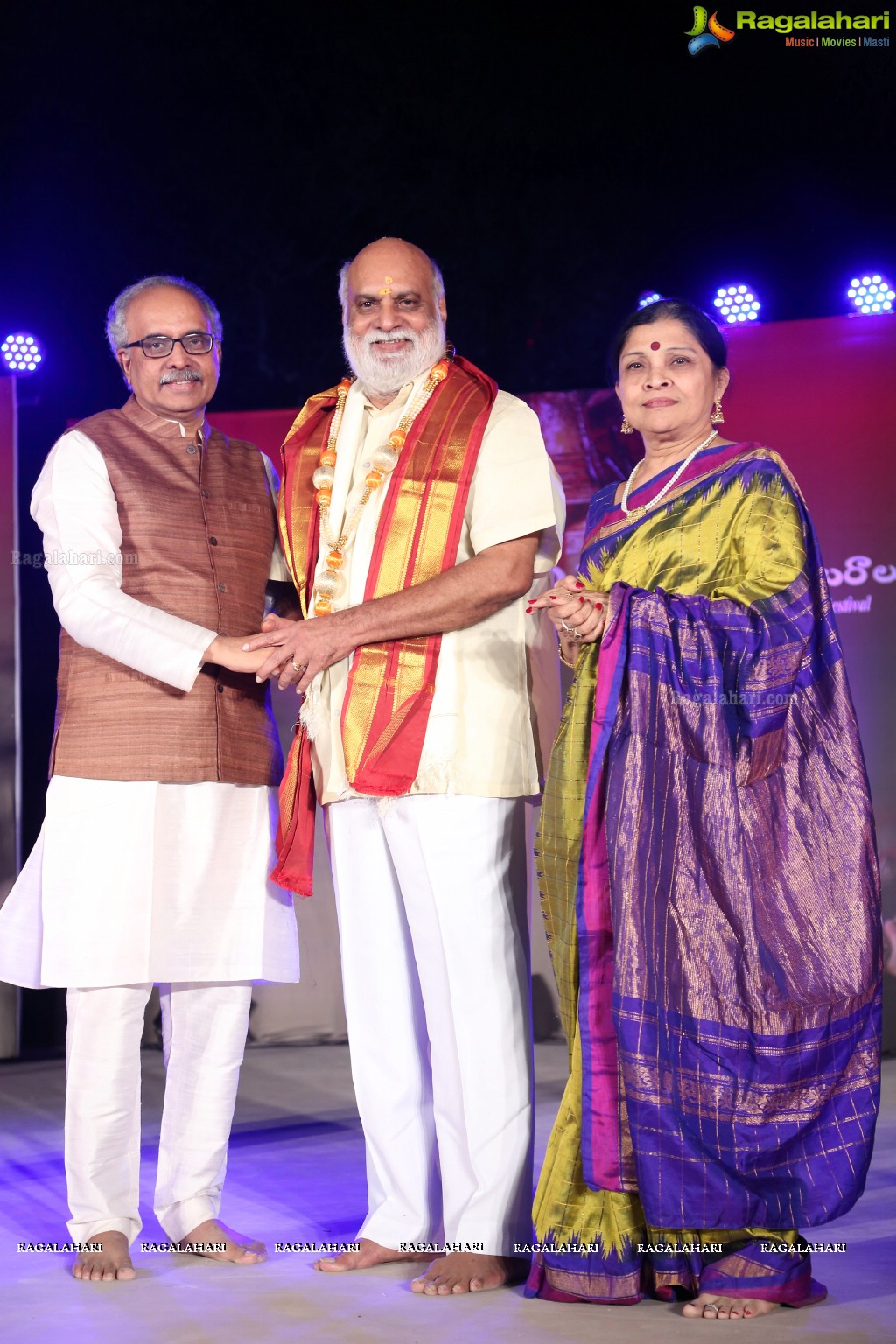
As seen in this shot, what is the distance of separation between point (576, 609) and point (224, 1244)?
4.80 ft

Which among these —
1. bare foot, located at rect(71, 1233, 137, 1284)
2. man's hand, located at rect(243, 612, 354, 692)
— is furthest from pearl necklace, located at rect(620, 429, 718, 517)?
bare foot, located at rect(71, 1233, 137, 1284)

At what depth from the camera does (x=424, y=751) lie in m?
2.80

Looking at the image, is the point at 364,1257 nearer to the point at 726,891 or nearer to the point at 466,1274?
the point at 466,1274

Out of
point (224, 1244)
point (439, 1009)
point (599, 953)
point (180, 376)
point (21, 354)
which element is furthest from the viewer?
point (21, 354)

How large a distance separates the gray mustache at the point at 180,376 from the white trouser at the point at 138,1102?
129 cm

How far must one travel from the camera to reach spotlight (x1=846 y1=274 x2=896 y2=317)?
5418 millimetres

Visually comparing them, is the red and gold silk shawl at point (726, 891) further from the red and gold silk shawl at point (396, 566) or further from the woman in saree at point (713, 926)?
the red and gold silk shawl at point (396, 566)

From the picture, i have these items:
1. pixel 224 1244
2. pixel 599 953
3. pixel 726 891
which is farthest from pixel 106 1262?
pixel 726 891

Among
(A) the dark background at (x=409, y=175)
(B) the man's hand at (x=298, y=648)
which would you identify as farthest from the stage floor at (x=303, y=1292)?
(A) the dark background at (x=409, y=175)

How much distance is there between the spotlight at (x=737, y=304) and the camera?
18.1ft

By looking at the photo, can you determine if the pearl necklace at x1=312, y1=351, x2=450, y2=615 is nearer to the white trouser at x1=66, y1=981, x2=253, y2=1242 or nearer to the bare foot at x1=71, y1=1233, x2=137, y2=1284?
the white trouser at x1=66, y1=981, x2=253, y2=1242

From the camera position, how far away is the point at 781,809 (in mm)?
2600

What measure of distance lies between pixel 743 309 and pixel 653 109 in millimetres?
814

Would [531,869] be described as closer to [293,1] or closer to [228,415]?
[228,415]
